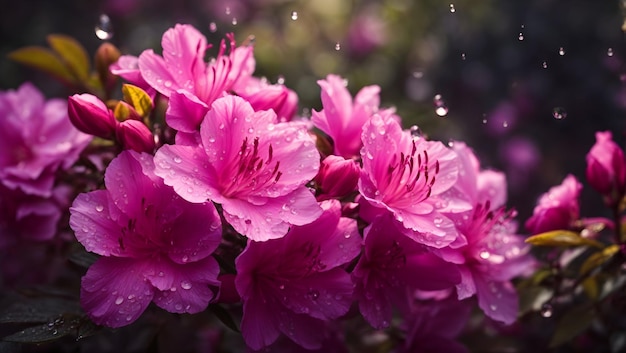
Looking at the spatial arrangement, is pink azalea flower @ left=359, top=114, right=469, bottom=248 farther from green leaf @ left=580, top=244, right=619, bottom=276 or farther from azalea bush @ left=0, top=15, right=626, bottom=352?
green leaf @ left=580, top=244, right=619, bottom=276

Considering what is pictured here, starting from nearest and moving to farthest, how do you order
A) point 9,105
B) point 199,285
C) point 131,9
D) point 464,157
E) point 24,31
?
point 199,285, point 464,157, point 9,105, point 24,31, point 131,9

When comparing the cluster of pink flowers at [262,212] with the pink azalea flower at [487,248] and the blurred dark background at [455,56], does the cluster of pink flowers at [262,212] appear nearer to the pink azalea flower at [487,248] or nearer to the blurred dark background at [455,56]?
the pink azalea flower at [487,248]

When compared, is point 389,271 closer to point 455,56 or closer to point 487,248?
point 487,248

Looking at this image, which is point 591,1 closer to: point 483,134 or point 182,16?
point 483,134

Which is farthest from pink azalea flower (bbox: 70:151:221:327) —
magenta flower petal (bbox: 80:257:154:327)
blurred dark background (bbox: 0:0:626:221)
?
blurred dark background (bbox: 0:0:626:221)

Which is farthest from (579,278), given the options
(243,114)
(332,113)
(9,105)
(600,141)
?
(9,105)

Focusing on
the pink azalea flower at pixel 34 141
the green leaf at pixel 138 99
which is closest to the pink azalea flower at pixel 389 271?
the green leaf at pixel 138 99

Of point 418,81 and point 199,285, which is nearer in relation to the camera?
point 199,285
